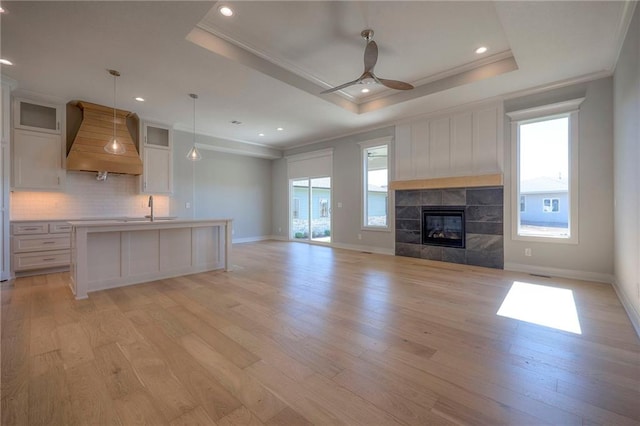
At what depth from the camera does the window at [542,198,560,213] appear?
4.38 m

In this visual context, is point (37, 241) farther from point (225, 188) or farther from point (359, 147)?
point (359, 147)

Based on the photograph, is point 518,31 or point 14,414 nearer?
point 14,414

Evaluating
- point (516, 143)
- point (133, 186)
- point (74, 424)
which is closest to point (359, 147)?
point (516, 143)

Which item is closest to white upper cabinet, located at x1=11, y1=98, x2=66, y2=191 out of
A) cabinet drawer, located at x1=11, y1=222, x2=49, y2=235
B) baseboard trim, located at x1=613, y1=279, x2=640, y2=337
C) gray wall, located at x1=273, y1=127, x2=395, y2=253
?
cabinet drawer, located at x1=11, y1=222, x2=49, y2=235

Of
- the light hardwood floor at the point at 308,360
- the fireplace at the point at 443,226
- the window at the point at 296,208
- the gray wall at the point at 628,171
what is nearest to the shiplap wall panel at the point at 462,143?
the fireplace at the point at 443,226

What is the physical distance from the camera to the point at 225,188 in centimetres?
811

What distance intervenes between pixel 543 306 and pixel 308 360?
9.03 feet

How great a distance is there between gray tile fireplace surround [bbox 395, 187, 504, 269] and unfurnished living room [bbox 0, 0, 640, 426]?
0.12 ft

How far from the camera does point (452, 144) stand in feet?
17.6

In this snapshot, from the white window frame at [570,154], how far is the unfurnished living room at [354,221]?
0.03 m

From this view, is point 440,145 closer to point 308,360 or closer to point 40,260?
point 308,360

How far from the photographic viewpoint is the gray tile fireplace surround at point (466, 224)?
191 inches

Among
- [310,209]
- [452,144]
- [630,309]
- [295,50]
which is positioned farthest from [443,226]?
[295,50]

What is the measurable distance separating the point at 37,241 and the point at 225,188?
14.1ft
